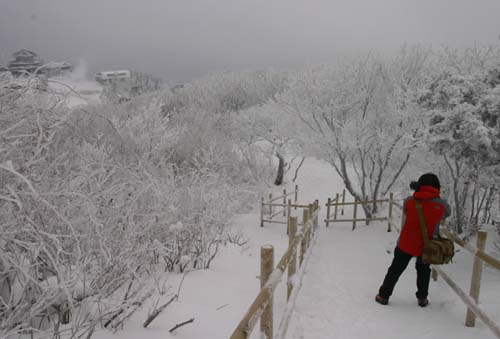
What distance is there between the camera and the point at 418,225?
4141 millimetres

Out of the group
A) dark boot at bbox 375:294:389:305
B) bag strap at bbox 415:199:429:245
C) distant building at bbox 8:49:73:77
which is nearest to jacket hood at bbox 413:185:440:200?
bag strap at bbox 415:199:429:245

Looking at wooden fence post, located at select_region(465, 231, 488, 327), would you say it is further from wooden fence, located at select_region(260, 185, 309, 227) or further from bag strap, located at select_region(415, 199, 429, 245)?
wooden fence, located at select_region(260, 185, 309, 227)

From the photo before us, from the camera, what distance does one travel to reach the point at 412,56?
12.8 metres

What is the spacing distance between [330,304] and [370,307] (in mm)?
556

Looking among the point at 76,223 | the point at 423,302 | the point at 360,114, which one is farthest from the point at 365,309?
the point at 360,114

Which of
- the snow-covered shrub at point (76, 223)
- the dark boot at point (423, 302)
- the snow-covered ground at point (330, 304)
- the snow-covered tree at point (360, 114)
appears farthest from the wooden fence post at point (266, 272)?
the snow-covered tree at point (360, 114)

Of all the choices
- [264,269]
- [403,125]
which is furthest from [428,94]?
[264,269]

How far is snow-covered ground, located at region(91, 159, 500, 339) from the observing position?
3561 mm

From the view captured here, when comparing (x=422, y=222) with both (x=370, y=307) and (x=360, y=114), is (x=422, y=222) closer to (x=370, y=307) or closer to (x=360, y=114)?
(x=370, y=307)

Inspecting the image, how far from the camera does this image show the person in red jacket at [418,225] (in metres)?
4.05

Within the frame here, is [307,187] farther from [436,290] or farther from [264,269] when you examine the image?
[264,269]

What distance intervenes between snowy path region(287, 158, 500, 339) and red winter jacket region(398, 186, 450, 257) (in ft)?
2.61

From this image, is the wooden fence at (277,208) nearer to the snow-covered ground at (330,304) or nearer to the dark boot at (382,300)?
the snow-covered ground at (330,304)

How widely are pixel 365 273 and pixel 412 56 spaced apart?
9.96 meters
